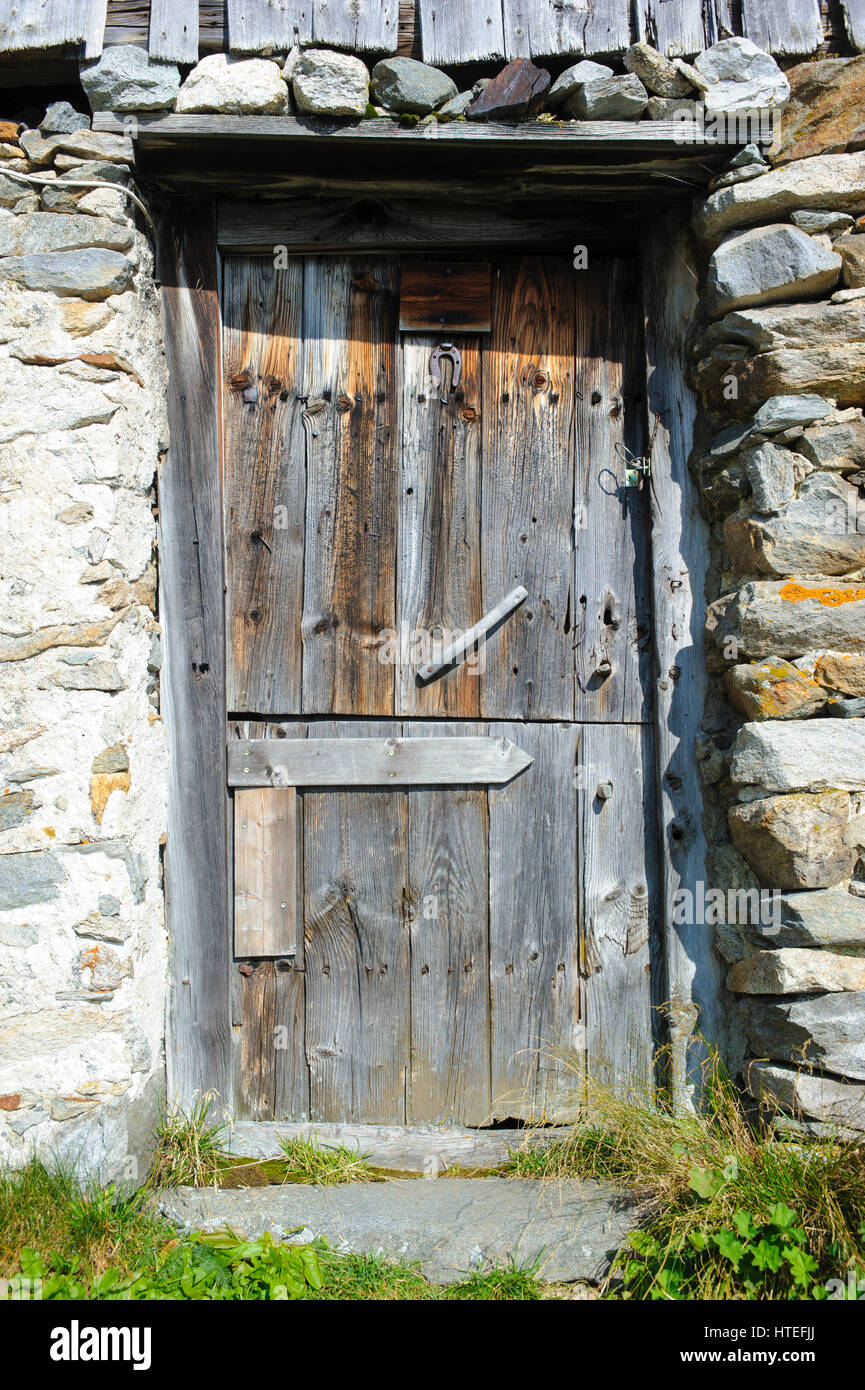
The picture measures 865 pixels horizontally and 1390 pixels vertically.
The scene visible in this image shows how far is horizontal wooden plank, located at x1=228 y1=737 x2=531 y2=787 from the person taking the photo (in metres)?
2.53

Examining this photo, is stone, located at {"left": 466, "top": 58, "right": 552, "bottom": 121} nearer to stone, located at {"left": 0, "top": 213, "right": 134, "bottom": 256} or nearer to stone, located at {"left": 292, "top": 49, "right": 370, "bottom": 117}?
stone, located at {"left": 292, "top": 49, "right": 370, "bottom": 117}

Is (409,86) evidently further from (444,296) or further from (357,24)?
(444,296)

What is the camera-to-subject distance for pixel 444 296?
102 inches

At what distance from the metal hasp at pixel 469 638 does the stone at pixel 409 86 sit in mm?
1300

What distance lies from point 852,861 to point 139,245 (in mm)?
2501

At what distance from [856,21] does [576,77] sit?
77 centimetres

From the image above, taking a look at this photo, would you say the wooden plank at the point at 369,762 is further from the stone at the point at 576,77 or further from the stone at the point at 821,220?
the stone at the point at 576,77

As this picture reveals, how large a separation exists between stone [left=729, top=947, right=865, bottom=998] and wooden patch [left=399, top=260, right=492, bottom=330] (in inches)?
76.7

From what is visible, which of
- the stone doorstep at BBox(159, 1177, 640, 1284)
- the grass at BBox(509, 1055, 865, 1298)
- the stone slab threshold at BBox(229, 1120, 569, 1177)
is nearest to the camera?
the grass at BBox(509, 1055, 865, 1298)

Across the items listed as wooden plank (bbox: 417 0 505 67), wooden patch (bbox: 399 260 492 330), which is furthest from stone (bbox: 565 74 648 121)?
wooden patch (bbox: 399 260 492 330)

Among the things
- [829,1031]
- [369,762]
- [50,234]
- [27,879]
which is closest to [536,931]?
[369,762]

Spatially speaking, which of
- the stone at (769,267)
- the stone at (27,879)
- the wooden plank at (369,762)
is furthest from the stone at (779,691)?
the stone at (27,879)

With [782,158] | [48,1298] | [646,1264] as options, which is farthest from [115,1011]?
[782,158]

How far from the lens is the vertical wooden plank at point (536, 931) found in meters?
2.54
